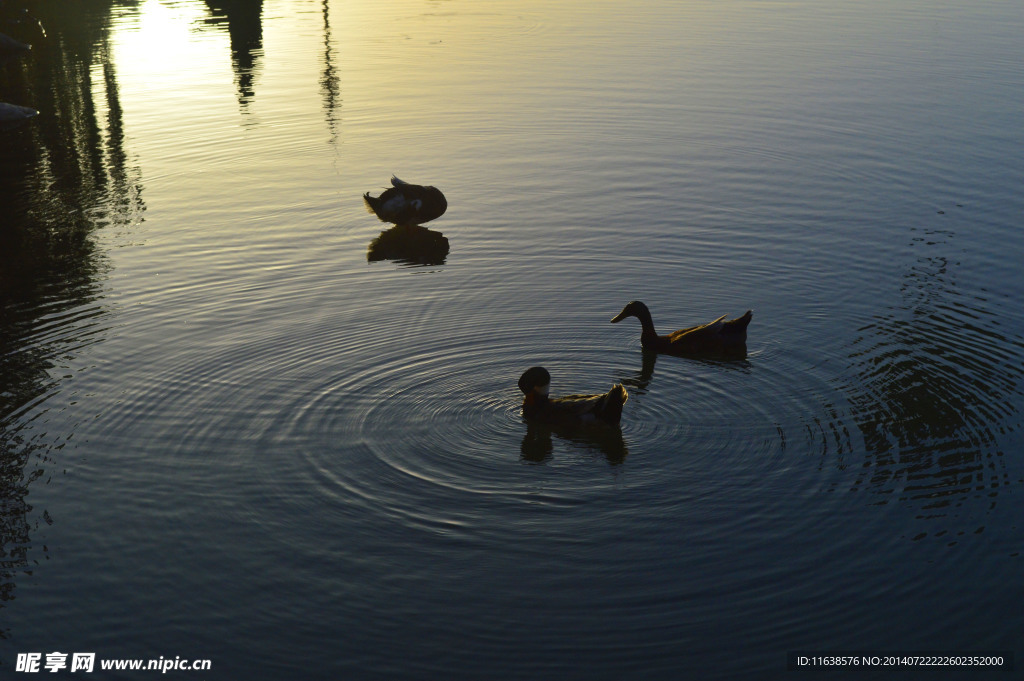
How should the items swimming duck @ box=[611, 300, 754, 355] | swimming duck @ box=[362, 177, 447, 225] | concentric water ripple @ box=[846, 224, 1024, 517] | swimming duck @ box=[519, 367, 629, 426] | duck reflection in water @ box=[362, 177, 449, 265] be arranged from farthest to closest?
swimming duck @ box=[362, 177, 447, 225], duck reflection in water @ box=[362, 177, 449, 265], swimming duck @ box=[611, 300, 754, 355], swimming duck @ box=[519, 367, 629, 426], concentric water ripple @ box=[846, 224, 1024, 517]

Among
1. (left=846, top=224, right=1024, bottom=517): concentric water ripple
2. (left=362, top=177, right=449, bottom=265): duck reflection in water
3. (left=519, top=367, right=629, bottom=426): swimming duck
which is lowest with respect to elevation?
(left=362, top=177, right=449, bottom=265): duck reflection in water

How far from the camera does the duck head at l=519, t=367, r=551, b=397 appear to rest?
11.6 m

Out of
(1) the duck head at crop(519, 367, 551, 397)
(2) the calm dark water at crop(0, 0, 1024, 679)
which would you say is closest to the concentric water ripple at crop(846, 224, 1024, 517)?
(2) the calm dark water at crop(0, 0, 1024, 679)

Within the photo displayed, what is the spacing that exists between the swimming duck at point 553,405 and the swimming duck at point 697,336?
2.18 meters

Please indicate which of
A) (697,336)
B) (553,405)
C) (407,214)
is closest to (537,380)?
(553,405)

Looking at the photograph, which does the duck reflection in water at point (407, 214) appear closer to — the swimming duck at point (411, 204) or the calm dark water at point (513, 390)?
the swimming duck at point (411, 204)

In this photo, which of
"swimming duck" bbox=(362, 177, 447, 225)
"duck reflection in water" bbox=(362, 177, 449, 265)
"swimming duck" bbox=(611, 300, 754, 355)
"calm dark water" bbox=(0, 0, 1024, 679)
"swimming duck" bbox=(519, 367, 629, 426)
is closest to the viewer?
"calm dark water" bbox=(0, 0, 1024, 679)

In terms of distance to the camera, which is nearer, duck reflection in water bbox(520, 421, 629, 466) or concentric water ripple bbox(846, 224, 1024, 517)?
concentric water ripple bbox(846, 224, 1024, 517)

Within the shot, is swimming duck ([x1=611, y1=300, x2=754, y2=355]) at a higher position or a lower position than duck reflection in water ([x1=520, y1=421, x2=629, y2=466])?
higher

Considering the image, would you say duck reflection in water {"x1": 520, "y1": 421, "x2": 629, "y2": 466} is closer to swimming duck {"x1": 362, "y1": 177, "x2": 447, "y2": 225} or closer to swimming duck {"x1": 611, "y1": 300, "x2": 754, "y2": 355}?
swimming duck {"x1": 611, "y1": 300, "x2": 754, "y2": 355}

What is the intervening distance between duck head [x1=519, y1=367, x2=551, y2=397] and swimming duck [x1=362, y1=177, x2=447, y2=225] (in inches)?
307

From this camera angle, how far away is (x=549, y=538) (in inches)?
371

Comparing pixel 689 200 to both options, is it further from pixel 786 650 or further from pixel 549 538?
pixel 786 650

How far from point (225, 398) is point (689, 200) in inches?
423
